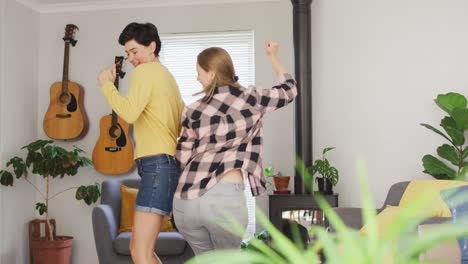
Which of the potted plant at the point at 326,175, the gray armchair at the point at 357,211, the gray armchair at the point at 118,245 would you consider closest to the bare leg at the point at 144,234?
the gray armchair at the point at 357,211

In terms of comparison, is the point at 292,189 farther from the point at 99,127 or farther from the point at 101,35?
the point at 101,35

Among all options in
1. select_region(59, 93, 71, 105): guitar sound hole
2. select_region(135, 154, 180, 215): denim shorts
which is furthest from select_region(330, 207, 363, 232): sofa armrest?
select_region(59, 93, 71, 105): guitar sound hole

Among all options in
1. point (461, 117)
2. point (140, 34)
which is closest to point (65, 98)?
point (461, 117)

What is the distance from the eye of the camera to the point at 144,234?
2.01 metres

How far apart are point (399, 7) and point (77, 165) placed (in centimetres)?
301

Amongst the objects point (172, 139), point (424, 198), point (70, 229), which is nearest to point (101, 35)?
point (70, 229)

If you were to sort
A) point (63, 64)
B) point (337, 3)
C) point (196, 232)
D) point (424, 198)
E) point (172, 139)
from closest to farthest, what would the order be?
point (424, 198) < point (196, 232) < point (172, 139) < point (337, 3) < point (63, 64)

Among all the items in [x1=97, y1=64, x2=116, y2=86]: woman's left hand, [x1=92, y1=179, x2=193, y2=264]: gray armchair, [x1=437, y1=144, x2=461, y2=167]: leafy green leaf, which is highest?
[x1=97, y1=64, x2=116, y2=86]: woman's left hand

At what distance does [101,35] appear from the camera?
5887 millimetres

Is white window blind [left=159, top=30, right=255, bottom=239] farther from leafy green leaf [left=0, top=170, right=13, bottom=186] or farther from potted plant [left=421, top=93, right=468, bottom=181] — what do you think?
potted plant [left=421, top=93, right=468, bottom=181]

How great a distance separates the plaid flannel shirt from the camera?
188 centimetres

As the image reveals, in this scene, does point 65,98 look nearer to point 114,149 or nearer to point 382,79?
point 114,149

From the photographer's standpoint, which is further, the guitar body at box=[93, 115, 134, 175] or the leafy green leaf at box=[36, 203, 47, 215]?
the guitar body at box=[93, 115, 134, 175]

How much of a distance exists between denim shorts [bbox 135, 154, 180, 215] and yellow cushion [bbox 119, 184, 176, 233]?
8.93 ft
